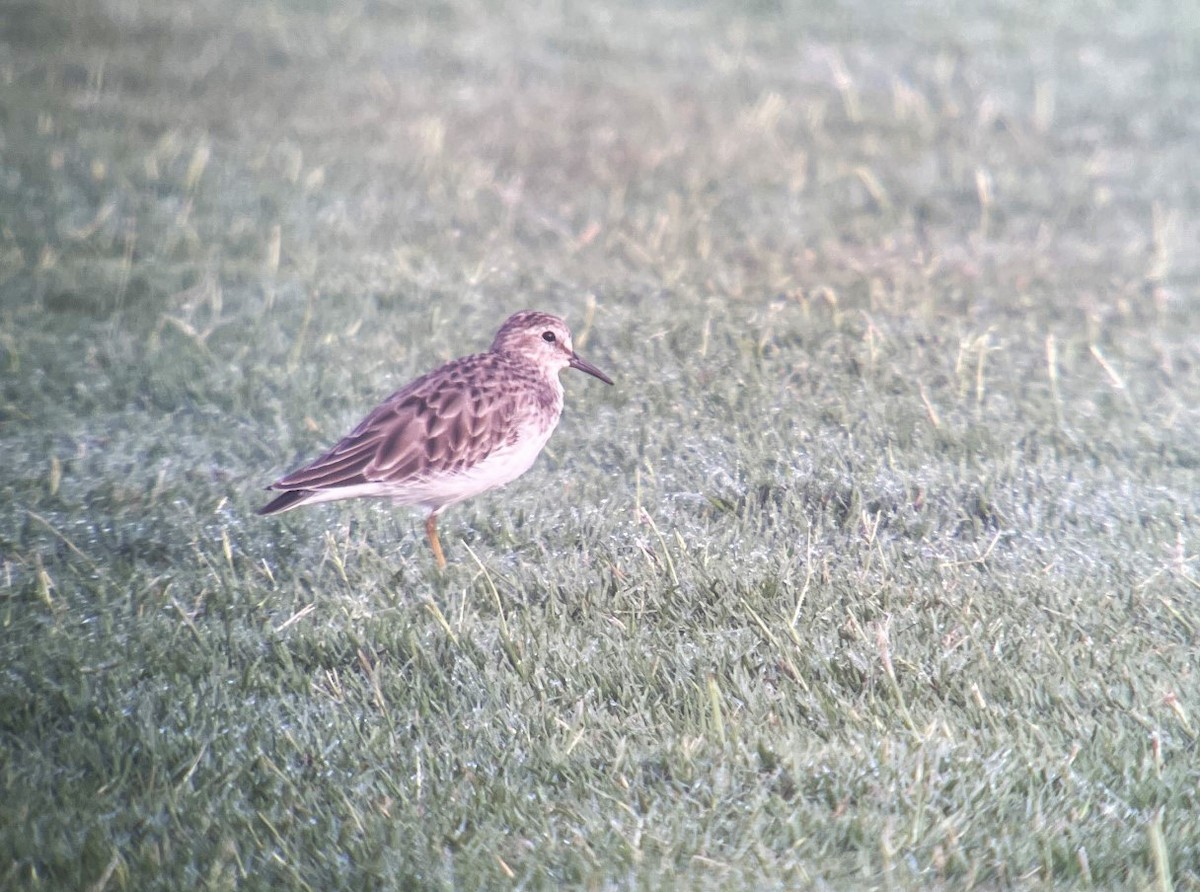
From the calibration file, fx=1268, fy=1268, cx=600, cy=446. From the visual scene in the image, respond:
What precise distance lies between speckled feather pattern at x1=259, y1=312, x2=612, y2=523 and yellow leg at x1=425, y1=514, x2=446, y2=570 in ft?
0.26

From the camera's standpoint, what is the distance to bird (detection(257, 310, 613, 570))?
4.51 metres

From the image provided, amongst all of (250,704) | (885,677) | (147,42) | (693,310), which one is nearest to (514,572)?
(250,704)

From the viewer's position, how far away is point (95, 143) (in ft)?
27.3

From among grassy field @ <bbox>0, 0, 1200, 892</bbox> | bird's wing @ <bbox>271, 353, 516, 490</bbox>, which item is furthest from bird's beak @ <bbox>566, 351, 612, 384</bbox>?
bird's wing @ <bbox>271, 353, 516, 490</bbox>

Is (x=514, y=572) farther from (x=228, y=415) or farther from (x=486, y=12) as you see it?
(x=486, y=12)

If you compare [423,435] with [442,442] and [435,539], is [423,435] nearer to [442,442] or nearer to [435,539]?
[442,442]

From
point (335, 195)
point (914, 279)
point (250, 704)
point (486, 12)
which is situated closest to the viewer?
point (250, 704)

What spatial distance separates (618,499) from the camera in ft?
15.3

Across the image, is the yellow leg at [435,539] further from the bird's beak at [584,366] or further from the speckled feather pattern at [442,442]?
the bird's beak at [584,366]

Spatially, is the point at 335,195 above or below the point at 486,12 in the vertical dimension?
below

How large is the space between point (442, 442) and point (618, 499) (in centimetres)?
68

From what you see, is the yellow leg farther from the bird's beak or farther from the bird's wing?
the bird's beak

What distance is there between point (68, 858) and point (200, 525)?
1612 millimetres

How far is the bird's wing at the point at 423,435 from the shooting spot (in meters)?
4.52
